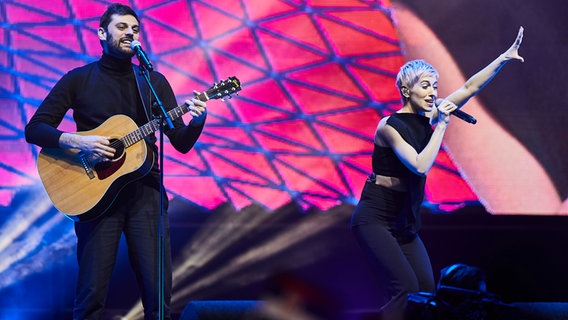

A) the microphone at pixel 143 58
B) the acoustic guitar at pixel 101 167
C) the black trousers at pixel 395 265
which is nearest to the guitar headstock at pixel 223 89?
the acoustic guitar at pixel 101 167

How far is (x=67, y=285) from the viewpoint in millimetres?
4844

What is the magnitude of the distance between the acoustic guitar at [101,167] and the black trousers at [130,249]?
0.07 metres

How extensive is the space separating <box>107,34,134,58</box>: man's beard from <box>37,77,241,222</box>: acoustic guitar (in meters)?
0.32

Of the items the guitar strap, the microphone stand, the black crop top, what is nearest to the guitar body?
the guitar strap

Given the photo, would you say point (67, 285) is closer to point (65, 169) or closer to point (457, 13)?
point (65, 169)

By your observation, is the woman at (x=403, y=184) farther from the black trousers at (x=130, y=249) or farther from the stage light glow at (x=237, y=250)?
the stage light glow at (x=237, y=250)

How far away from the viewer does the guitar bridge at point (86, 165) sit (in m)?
3.44

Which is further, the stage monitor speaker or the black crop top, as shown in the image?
the stage monitor speaker

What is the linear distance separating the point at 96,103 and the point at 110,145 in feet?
0.82

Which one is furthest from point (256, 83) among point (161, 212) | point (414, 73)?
point (161, 212)

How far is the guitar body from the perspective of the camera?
11.0 ft

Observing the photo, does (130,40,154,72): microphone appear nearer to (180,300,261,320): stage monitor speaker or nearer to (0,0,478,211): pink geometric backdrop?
(180,300,261,320): stage monitor speaker

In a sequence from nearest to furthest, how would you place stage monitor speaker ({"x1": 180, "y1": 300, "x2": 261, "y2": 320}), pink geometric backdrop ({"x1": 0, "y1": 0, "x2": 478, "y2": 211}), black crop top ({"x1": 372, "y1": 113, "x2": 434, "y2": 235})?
black crop top ({"x1": 372, "y1": 113, "x2": 434, "y2": 235}) → stage monitor speaker ({"x1": 180, "y1": 300, "x2": 261, "y2": 320}) → pink geometric backdrop ({"x1": 0, "y1": 0, "x2": 478, "y2": 211})

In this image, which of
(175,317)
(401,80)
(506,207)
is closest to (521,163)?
(506,207)
